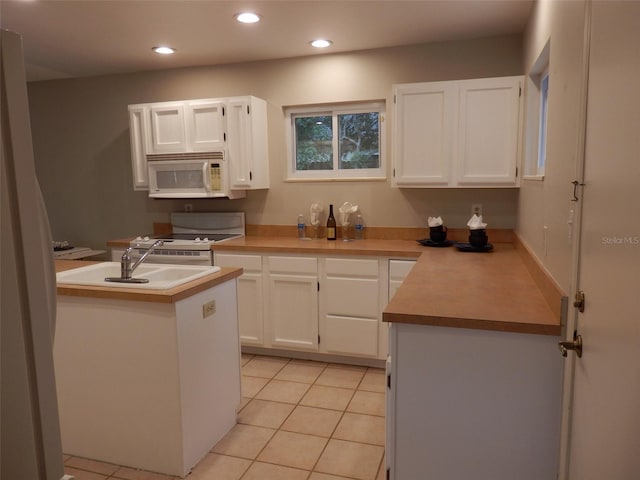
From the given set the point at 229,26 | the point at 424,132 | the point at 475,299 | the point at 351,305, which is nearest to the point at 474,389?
the point at 475,299

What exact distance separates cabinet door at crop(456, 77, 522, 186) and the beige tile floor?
1603mm

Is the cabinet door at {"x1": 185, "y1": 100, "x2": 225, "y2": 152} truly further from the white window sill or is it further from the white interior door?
the white interior door

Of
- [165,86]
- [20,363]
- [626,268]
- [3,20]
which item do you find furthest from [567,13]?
[165,86]

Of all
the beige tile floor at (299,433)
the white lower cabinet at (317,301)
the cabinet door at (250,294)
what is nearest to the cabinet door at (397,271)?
the white lower cabinet at (317,301)

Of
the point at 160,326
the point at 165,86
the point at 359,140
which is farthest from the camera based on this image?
the point at 165,86

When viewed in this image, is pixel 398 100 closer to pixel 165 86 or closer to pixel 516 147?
pixel 516 147

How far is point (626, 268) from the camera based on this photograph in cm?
89

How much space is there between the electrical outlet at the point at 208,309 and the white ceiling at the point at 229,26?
1719 mm

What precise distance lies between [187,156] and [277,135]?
78 centimetres

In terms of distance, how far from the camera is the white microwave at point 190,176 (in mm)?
3711

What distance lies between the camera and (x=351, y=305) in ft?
10.8

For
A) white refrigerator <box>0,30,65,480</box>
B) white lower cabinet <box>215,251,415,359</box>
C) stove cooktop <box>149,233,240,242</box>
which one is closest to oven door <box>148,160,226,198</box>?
stove cooktop <box>149,233,240,242</box>

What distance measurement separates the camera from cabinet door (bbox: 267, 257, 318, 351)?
3.38 m

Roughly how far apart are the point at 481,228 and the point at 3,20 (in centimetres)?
334
